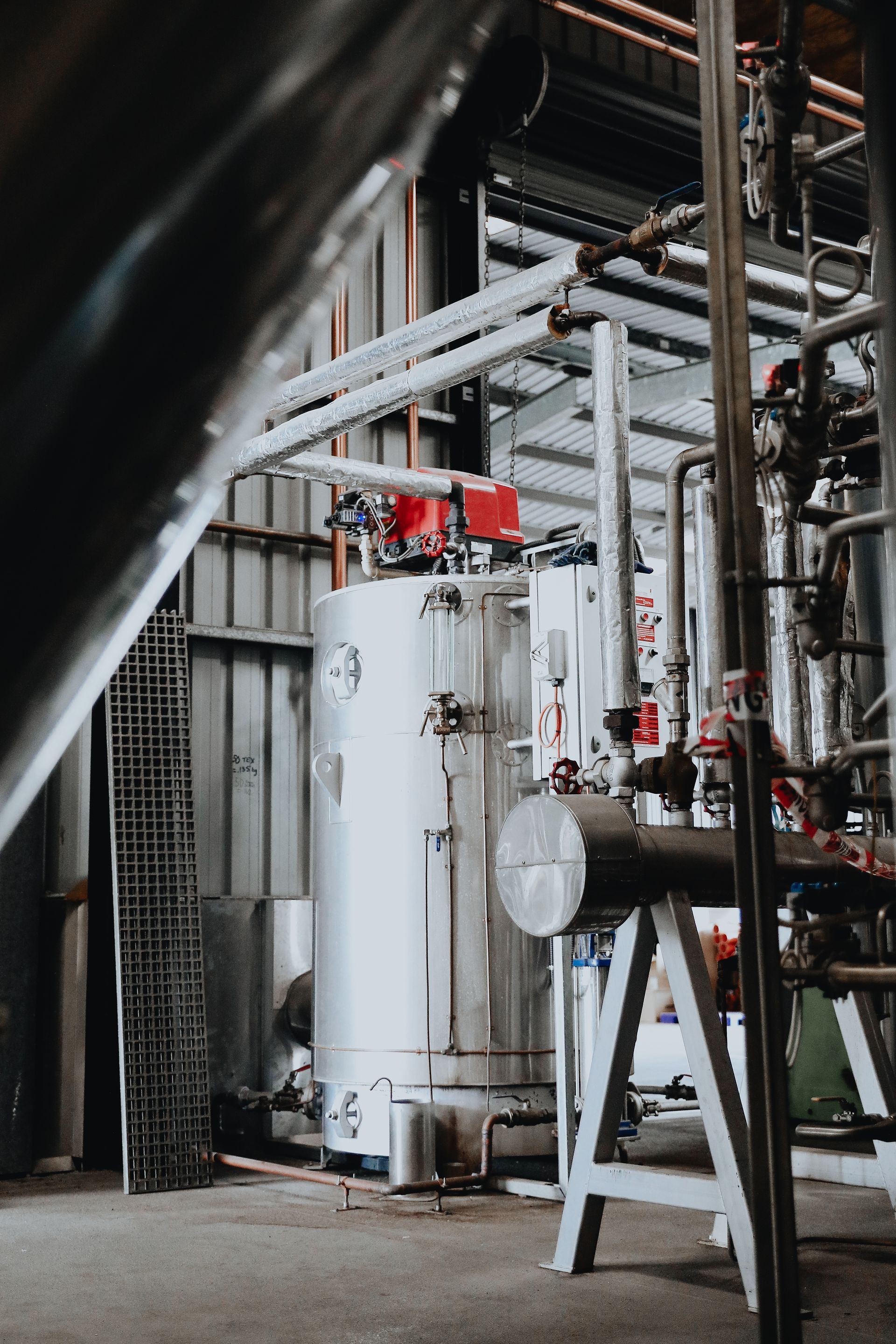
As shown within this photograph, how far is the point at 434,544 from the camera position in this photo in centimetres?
679

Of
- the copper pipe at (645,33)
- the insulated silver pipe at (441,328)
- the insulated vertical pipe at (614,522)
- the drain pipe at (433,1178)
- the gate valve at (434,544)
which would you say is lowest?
the drain pipe at (433,1178)

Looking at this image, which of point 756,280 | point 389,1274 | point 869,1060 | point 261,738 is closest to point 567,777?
point 869,1060

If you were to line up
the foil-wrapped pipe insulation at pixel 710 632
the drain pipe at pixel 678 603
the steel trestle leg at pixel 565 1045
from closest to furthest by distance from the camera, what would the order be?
the drain pipe at pixel 678 603 < the foil-wrapped pipe insulation at pixel 710 632 < the steel trestle leg at pixel 565 1045

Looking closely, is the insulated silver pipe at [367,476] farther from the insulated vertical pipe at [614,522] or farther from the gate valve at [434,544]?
the insulated vertical pipe at [614,522]

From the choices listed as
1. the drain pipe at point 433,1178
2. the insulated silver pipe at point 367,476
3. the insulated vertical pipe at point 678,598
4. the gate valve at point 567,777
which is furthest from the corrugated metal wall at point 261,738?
the insulated vertical pipe at point 678,598

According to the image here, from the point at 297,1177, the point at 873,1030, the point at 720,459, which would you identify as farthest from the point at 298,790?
the point at 720,459

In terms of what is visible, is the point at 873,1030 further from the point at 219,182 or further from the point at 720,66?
the point at 219,182

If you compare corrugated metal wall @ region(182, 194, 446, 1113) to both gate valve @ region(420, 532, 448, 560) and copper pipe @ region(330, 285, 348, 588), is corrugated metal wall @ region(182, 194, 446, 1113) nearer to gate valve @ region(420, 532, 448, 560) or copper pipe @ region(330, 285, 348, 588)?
copper pipe @ region(330, 285, 348, 588)

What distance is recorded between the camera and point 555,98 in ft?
26.1

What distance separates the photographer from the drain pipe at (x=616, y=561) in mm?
4277

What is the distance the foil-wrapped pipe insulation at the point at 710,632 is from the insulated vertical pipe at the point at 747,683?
1.86 m

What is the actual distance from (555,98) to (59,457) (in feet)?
27.5

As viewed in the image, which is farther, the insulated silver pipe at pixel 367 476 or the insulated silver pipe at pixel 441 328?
the insulated silver pipe at pixel 367 476

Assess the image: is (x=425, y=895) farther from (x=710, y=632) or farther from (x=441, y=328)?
(x=441, y=328)
